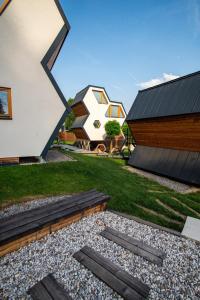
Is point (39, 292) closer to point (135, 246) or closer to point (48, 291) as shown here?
point (48, 291)

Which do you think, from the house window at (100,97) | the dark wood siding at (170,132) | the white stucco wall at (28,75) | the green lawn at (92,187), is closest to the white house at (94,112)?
the house window at (100,97)

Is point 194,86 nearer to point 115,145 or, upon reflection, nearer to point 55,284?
point 55,284

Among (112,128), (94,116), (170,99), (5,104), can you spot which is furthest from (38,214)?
(94,116)

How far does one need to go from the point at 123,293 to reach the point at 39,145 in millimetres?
9530

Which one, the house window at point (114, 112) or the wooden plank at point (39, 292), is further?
the house window at point (114, 112)

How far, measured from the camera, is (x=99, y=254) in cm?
385

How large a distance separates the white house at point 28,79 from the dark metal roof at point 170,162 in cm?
812

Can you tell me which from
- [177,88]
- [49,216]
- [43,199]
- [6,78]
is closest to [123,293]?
[49,216]

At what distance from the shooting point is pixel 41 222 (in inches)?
166

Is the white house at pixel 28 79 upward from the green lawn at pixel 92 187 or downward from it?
upward

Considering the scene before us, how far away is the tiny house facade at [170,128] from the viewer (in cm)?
1152

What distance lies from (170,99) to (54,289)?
13.4 m

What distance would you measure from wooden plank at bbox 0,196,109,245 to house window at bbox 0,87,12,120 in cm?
738

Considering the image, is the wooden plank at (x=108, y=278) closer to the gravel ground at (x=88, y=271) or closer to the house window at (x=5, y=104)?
the gravel ground at (x=88, y=271)
